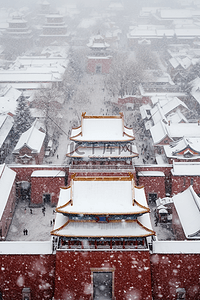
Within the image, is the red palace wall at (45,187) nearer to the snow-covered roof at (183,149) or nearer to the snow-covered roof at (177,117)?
the snow-covered roof at (183,149)

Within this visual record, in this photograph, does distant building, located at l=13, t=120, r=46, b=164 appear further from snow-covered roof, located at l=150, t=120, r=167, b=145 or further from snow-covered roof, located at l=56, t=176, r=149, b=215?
snow-covered roof, located at l=56, t=176, r=149, b=215

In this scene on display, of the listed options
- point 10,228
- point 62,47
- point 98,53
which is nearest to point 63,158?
point 10,228

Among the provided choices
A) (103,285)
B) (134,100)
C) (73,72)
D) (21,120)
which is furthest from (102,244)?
(73,72)

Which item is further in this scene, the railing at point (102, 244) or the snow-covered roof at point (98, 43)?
the snow-covered roof at point (98, 43)

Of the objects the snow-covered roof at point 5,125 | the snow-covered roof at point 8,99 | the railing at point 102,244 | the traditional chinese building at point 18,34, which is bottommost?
the railing at point 102,244

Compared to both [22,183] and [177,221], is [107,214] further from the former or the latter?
[22,183]

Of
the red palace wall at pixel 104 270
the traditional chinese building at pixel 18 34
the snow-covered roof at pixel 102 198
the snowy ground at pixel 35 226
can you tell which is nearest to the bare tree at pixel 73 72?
the traditional chinese building at pixel 18 34

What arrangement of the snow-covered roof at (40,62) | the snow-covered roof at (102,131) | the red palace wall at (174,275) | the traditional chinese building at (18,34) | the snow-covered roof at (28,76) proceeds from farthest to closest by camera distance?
the traditional chinese building at (18,34)
the snow-covered roof at (40,62)
the snow-covered roof at (28,76)
the snow-covered roof at (102,131)
the red palace wall at (174,275)
